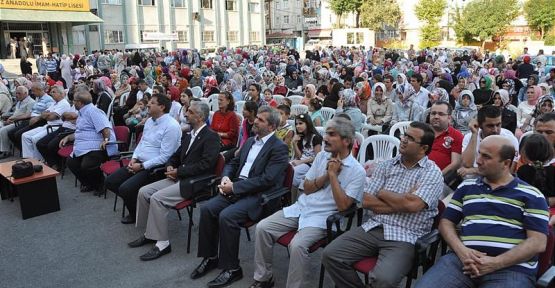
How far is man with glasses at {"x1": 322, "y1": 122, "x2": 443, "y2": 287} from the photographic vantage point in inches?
118

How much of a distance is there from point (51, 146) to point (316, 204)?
5245mm

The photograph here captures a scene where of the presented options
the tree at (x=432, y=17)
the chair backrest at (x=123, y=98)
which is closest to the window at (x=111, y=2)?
the chair backrest at (x=123, y=98)

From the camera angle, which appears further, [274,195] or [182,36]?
[182,36]

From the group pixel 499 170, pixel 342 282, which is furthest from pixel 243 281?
pixel 499 170

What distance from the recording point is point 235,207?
3869 mm

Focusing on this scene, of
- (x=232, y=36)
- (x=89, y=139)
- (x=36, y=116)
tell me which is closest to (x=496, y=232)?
(x=89, y=139)

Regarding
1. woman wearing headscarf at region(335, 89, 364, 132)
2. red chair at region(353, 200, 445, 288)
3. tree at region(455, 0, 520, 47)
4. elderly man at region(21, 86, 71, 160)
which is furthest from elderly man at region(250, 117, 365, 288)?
tree at region(455, 0, 520, 47)

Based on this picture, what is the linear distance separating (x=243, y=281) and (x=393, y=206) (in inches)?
58.5

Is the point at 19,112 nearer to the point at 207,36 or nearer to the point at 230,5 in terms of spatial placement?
the point at 207,36

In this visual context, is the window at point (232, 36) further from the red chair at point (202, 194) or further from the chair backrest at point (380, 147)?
the red chair at point (202, 194)

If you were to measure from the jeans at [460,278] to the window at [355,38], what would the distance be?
48.0 m

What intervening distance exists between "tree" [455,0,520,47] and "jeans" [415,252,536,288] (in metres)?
41.9

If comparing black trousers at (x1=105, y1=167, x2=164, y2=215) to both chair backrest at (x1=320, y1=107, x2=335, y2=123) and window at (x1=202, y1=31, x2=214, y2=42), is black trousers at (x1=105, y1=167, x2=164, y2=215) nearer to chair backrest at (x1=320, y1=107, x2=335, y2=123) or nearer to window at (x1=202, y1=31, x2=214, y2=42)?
chair backrest at (x1=320, y1=107, x2=335, y2=123)

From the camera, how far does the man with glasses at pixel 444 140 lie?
434 centimetres
